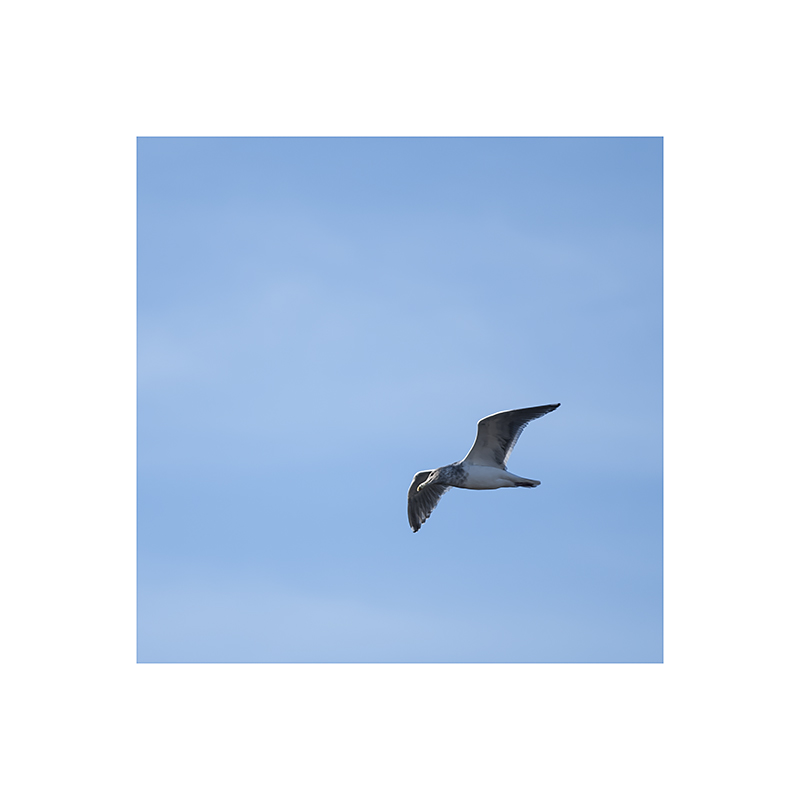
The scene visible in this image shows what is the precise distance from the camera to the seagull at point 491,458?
42.2ft

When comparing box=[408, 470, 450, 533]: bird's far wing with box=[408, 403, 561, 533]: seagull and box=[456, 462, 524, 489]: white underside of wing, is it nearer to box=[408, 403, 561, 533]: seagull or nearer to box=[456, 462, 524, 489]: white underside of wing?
box=[408, 403, 561, 533]: seagull

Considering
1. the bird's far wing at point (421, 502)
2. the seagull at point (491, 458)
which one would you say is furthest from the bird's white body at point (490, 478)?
the bird's far wing at point (421, 502)

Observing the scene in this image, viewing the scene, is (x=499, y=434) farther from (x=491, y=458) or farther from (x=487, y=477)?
(x=487, y=477)

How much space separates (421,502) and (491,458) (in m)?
1.62

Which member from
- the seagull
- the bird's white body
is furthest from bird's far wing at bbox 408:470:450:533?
the bird's white body

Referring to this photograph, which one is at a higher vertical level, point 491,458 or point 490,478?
point 491,458

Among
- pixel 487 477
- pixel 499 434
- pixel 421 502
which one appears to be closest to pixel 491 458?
pixel 487 477

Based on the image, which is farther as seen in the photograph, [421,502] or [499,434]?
[421,502]

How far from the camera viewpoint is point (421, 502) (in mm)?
14430

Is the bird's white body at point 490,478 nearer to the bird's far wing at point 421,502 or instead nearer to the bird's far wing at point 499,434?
the bird's far wing at point 499,434
